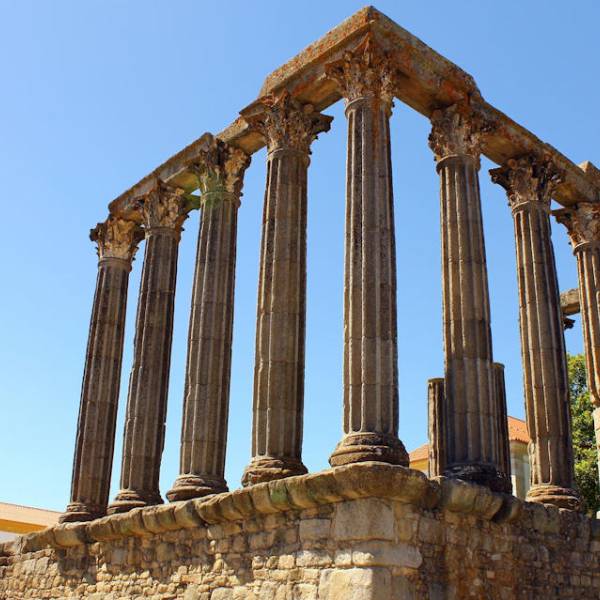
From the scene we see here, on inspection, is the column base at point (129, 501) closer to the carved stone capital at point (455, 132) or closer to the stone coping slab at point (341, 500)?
the stone coping slab at point (341, 500)

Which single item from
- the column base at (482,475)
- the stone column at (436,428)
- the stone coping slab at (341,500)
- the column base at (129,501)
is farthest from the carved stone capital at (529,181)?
the column base at (129,501)

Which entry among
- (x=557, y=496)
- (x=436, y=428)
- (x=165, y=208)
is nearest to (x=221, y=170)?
(x=165, y=208)

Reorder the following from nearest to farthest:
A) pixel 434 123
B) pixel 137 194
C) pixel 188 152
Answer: pixel 434 123, pixel 188 152, pixel 137 194

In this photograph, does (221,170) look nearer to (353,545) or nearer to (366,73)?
(366,73)

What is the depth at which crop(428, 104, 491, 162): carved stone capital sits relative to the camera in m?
16.5

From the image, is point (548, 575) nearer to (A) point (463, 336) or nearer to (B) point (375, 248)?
(A) point (463, 336)

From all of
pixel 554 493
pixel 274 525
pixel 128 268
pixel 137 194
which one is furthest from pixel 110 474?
pixel 554 493

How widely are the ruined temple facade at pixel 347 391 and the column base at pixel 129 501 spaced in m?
0.05

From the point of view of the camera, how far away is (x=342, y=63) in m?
15.4

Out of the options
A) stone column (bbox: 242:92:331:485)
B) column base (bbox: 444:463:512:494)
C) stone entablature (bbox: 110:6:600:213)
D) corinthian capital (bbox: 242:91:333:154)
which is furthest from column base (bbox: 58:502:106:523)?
corinthian capital (bbox: 242:91:333:154)

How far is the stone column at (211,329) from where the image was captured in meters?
16.0

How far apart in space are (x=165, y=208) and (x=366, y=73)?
6.74m

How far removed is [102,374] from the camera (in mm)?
20375

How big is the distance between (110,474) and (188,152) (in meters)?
7.39
